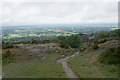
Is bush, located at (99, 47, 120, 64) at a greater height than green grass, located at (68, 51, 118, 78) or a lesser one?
greater

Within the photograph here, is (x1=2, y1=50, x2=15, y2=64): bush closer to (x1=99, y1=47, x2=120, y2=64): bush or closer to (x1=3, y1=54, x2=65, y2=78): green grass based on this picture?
(x1=3, y1=54, x2=65, y2=78): green grass

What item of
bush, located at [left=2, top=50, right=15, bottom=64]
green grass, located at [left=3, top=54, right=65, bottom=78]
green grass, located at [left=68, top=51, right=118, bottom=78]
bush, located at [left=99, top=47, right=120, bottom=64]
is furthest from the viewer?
bush, located at [left=2, top=50, right=15, bottom=64]

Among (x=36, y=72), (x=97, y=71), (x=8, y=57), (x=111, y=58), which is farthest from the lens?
(x=8, y=57)

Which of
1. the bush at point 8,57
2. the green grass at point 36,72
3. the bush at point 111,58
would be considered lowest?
the green grass at point 36,72

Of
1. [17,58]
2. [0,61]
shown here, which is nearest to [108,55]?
[17,58]

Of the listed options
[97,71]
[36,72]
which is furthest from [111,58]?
[36,72]

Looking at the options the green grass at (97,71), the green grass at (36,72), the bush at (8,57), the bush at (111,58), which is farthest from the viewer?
the bush at (8,57)

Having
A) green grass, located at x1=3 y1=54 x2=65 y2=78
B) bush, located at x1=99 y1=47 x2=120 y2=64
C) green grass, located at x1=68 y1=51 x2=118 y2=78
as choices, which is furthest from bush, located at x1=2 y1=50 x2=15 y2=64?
bush, located at x1=99 y1=47 x2=120 y2=64

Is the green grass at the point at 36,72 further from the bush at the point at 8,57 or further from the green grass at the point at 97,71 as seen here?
the bush at the point at 8,57

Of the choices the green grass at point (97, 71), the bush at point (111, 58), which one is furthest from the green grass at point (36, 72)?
the bush at point (111, 58)

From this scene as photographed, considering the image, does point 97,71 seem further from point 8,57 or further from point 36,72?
point 8,57

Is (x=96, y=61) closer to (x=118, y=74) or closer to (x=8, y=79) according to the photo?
(x=118, y=74)

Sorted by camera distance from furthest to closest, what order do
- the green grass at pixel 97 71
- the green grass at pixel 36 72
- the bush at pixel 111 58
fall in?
the bush at pixel 111 58
the green grass at pixel 36 72
the green grass at pixel 97 71

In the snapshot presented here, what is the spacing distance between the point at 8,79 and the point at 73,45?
39222mm
